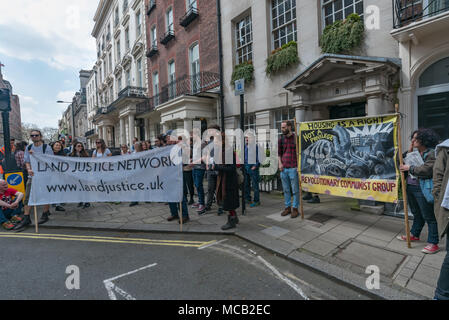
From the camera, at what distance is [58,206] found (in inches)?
274

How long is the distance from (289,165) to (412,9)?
4.36m

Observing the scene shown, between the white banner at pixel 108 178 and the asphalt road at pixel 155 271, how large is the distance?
36.8 inches

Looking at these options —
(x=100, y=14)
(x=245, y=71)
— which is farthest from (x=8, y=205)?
(x=100, y=14)

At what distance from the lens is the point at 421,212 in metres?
3.69

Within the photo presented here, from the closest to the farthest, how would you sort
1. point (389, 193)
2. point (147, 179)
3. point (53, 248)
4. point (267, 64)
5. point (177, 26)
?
1. point (389, 193)
2. point (53, 248)
3. point (147, 179)
4. point (267, 64)
5. point (177, 26)

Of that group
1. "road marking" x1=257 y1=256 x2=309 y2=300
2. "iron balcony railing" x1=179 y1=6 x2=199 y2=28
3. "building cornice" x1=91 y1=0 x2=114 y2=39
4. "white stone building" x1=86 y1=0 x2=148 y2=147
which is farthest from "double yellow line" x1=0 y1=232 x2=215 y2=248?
"building cornice" x1=91 y1=0 x2=114 y2=39

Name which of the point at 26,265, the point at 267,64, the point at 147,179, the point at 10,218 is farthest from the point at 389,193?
the point at 10,218

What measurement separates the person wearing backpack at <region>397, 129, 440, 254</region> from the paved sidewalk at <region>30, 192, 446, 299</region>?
0.29m

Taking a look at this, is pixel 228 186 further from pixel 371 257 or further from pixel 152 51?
pixel 152 51

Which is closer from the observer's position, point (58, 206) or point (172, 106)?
point (58, 206)

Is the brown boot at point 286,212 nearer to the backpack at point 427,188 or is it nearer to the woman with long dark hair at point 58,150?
the backpack at point 427,188
